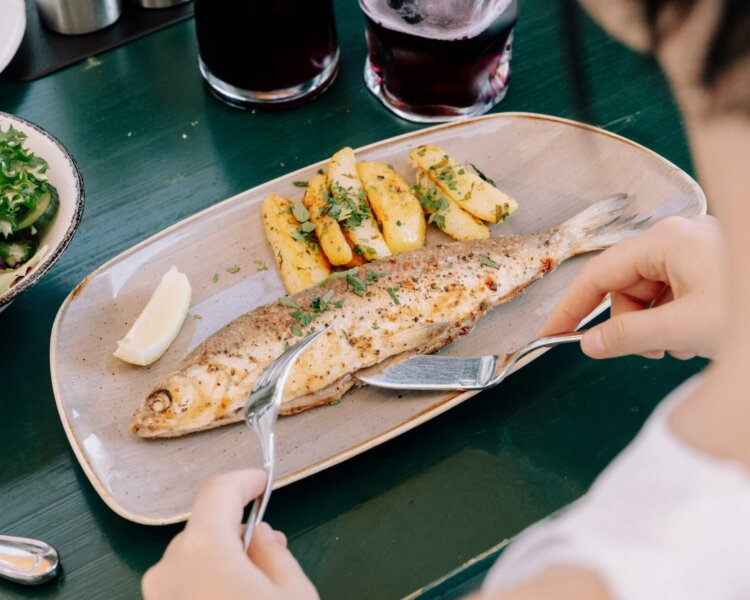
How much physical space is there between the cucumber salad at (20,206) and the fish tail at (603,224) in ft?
2.77

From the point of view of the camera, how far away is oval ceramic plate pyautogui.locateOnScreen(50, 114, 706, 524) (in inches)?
45.9

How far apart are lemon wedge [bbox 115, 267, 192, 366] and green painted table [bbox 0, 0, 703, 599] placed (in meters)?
0.16

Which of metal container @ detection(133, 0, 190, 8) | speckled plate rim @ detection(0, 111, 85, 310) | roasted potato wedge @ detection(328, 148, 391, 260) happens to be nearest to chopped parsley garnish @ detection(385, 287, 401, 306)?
roasted potato wedge @ detection(328, 148, 391, 260)

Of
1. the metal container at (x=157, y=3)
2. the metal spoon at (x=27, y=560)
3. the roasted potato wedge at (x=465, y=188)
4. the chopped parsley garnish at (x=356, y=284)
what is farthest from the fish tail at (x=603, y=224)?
the metal container at (x=157, y=3)

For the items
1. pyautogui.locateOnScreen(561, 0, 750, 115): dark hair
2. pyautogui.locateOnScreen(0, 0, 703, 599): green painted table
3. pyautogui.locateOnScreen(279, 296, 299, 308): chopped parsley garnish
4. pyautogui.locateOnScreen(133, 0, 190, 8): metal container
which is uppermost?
pyautogui.locateOnScreen(561, 0, 750, 115): dark hair

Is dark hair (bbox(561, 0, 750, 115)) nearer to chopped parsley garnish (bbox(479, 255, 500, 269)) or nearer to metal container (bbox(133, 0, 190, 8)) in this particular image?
chopped parsley garnish (bbox(479, 255, 500, 269))

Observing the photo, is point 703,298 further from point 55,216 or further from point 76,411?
point 55,216

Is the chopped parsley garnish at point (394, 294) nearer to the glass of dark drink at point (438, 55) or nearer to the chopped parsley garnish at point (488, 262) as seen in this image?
the chopped parsley garnish at point (488, 262)

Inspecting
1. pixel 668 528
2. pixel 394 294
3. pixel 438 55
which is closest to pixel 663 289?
pixel 394 294

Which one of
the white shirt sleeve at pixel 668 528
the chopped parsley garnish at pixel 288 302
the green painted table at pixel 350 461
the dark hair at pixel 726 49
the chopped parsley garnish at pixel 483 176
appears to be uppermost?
the dark hair at pixel 726 49

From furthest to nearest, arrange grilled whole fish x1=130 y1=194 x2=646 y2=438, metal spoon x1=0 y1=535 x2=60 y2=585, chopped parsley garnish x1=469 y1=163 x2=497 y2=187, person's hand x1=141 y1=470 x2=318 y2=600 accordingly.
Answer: chopped parsley garnish x1=469 y1=163 x2=497 y2=187 → grilled whole fish x1=130 y1=194 x2=646 y2=438 → metal spoon x1=0 y1=535 x2=60 y2=585 → person's hand x1=141 y1=470 x2=318 y2=600

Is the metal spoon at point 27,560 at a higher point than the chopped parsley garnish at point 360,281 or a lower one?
lower

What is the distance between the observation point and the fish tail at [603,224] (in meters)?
1.39

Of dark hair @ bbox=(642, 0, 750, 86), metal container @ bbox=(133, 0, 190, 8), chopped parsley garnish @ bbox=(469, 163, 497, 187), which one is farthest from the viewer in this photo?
metal container @ bbox=(133, 0, 190, 8)
